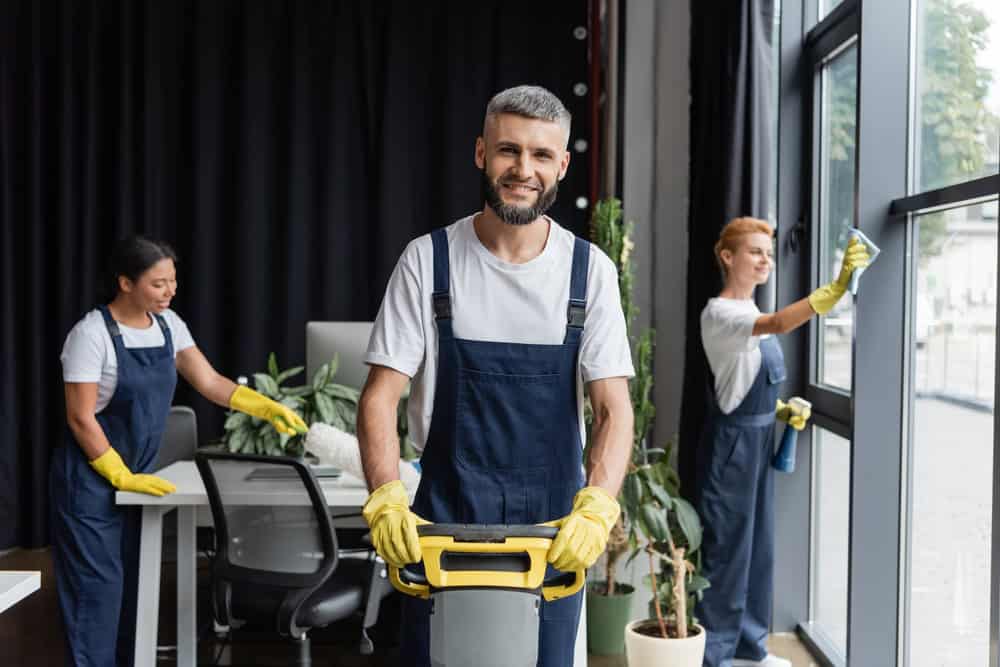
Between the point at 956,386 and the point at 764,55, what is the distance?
1354 mm

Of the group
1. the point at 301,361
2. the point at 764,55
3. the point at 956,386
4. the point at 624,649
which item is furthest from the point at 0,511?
the point at 956,386

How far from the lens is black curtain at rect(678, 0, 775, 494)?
3420 millimetres

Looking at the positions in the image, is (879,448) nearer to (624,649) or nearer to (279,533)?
(624,649)

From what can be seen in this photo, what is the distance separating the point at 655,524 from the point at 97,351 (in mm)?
1733

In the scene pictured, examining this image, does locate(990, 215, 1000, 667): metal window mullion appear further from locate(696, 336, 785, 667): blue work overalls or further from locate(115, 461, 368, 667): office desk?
locate(115, 461, 368, 667): office desk

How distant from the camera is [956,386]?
102 inches

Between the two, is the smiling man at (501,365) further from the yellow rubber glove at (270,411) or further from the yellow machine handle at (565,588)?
the yellow rubber glove at (270,411)

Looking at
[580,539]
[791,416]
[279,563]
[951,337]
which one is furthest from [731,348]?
[580,539]

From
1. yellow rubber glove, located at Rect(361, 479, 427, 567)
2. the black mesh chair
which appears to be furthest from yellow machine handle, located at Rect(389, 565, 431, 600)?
the black mesh chair

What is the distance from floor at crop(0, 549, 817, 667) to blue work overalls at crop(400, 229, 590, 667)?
179cm

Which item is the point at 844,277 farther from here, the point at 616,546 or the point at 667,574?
the point at 616,546

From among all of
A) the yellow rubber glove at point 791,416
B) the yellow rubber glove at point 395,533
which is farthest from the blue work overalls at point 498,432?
the yellow rubber glove at point 791,416

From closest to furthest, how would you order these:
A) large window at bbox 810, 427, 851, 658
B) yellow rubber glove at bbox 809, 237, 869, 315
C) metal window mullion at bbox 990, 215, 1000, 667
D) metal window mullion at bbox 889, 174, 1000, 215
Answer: metal window mullion at bbox 990, 215, 1000, 667
metal window mullion at bbox 889, 174, 1000, 215
yellow rubber glove at bbox 809, 237, 869, 315
large window at bbox 810, 427, 851, 658

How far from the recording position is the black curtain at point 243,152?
5.37 meters
